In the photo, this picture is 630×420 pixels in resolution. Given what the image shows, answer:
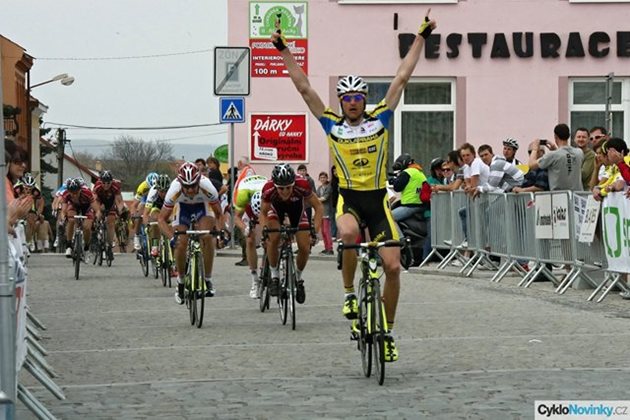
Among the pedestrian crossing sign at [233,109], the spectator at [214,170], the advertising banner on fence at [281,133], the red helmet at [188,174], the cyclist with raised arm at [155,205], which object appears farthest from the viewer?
the advertising banner on fence at [281,133]

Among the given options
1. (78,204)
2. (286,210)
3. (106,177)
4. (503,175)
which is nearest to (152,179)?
(78,204)

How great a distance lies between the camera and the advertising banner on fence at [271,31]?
114 feet

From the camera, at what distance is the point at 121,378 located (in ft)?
35.8

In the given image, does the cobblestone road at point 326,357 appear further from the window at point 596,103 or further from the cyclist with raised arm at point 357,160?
the window at point 596,103

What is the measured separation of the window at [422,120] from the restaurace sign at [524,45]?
82 cm

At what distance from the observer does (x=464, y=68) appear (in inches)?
1425

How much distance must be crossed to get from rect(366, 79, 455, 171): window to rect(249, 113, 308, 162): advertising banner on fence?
5.86 feet

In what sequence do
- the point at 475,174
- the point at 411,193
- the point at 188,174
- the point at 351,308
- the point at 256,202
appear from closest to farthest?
the point at 351,308
the point at 188,174
the point at 256,202
the point at 475,174
the point at 411,193

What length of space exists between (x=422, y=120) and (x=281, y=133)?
11.1 feet

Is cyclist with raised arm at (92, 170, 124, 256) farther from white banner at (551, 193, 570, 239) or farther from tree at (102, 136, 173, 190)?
tree at (102, 136, 173, 190)

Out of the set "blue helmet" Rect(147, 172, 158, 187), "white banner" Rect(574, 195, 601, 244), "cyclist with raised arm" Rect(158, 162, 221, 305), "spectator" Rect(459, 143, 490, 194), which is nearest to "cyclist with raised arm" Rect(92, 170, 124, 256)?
"blue helmet" Rect(147, 172, 158, 187)

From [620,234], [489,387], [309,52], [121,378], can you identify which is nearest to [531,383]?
[489,387]

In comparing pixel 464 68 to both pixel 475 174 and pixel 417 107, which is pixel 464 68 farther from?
pixel 475 174

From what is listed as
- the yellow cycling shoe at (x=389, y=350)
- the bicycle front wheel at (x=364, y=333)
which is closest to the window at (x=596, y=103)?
the bicycle front wheel at (x=364, y=333)
